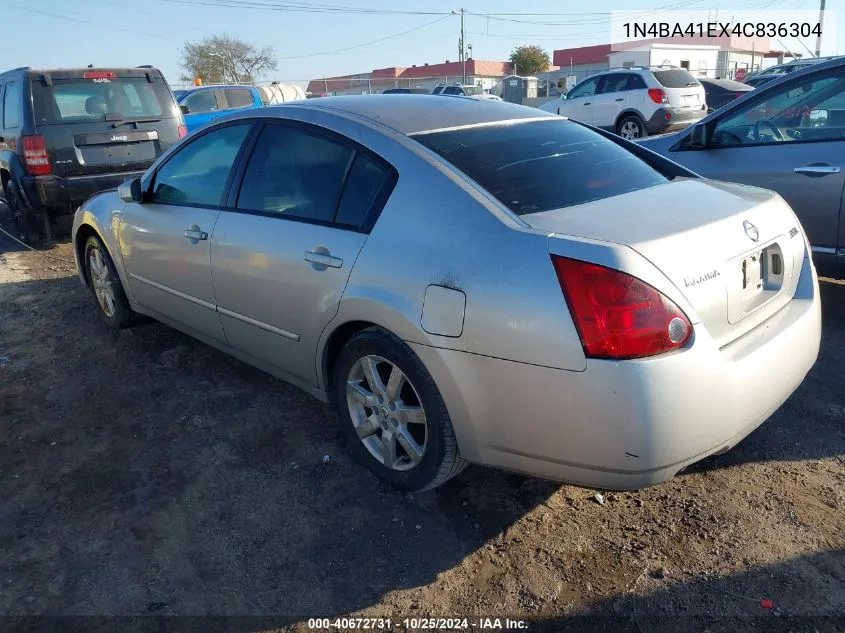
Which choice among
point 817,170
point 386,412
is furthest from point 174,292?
point 817,170

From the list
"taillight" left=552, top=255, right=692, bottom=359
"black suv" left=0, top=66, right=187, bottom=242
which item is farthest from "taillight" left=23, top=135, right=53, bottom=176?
"taillight" left=552, top=255, right=692, bottom=359

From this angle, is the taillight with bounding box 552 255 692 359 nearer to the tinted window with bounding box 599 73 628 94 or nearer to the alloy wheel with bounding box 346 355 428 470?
→ the alloy wheel with bounding box 346 355 428 470

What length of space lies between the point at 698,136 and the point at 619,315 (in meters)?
3.37

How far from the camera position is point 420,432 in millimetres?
2844

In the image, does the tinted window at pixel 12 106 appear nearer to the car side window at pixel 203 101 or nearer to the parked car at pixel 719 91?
the car side window at pixel 203 101

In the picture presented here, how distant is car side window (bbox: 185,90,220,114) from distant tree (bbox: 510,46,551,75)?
51.2 metres

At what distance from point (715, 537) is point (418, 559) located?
114cm

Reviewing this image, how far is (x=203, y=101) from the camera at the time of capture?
1432 centimetres

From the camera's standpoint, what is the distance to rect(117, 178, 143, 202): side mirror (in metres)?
4.18

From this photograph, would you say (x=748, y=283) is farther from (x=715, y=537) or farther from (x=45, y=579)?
(x=45, y=579)

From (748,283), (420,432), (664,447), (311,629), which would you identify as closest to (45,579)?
(311,629)

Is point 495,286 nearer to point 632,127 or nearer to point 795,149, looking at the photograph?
point 795,149

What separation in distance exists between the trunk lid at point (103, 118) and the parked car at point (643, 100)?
934 centimetres

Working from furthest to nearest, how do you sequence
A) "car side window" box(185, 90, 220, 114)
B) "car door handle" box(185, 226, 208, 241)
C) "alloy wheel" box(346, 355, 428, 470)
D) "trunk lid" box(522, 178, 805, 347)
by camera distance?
1. "car side window" box(185, 90, 220, 114)
2. "car door handle" box(185, 226, 208, 241)
3. "alloy wheel" box(346, 355, 428, 470)
4. "trunk lid" box(522, 178, 805, 347)
